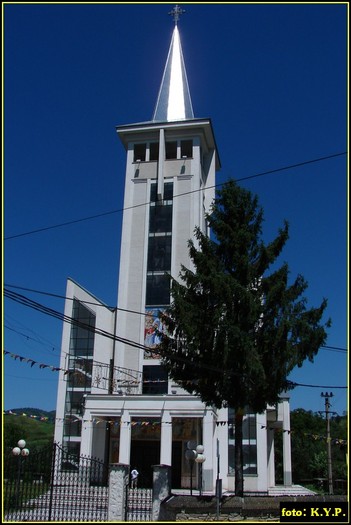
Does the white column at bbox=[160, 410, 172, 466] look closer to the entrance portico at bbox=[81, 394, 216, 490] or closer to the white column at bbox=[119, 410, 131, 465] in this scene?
the entrance portico at bbox=[81, 394, 216, 490]

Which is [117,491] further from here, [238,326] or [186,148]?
[186,148]

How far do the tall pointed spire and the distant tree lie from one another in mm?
24628

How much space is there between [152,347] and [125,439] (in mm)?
6499

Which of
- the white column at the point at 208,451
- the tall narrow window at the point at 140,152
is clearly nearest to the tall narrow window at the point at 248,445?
the white column at the point at 208,451

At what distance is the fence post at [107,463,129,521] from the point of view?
607 inches

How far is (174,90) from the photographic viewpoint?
146 feet

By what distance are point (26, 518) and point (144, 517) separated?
10.8 ft

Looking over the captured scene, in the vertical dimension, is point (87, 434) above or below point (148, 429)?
below

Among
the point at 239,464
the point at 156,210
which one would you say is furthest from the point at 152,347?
the point at 239,464

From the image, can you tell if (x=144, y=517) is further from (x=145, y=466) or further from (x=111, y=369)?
(x=111, y=369)

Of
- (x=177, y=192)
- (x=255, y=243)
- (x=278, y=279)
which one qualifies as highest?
(x=177, y=192)

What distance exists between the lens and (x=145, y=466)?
106ft

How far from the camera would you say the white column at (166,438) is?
2897 cm

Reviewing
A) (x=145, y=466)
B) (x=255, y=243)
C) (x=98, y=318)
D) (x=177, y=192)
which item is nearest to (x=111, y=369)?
(x=98, y=318)
